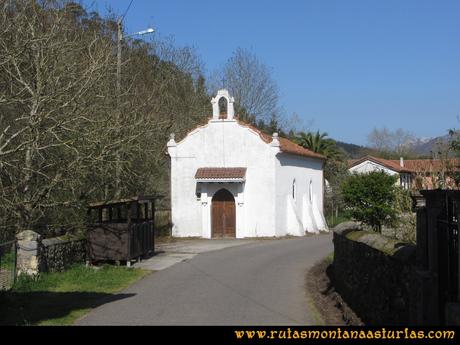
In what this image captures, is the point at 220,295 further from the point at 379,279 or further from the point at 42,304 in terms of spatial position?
the point at 379,279

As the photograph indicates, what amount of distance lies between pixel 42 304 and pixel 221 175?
71.3ft

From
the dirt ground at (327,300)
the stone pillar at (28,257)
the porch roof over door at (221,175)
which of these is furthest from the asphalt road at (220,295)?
the porch roof over door at (221,175)

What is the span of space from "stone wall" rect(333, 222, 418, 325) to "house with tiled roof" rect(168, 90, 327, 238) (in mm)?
18775

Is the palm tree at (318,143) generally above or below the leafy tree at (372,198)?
above

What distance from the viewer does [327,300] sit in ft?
47.2

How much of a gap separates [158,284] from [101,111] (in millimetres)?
7784

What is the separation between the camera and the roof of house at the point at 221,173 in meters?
33.3

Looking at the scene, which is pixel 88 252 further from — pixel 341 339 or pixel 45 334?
pixel 341 339

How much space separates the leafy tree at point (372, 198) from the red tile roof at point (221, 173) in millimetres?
10441

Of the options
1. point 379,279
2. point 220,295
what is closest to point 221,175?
point 220,295

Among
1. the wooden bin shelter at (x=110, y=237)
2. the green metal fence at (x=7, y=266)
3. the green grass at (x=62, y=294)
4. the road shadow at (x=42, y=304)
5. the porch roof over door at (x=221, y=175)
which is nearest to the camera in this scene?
the road shadow at (x=42, y=304)

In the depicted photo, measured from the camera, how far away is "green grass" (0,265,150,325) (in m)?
10.9

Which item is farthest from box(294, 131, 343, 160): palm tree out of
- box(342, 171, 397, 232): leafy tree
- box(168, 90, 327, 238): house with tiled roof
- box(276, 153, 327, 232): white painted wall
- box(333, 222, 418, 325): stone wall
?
box(333, 222, 418, 325): stone wall

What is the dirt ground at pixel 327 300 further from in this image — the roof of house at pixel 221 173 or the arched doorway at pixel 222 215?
the arched doorway at pixel 222 215
